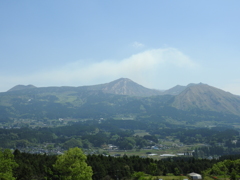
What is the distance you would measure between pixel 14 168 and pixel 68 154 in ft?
51.9

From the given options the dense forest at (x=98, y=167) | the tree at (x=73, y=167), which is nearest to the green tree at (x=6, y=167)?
the dense forest at (x=98, y=167)

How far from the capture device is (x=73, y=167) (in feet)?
214

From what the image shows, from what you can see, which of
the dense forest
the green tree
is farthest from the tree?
the green tree

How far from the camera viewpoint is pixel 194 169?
96188 mm

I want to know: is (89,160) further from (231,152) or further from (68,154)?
(231,152)

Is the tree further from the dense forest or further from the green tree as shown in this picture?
the green tree

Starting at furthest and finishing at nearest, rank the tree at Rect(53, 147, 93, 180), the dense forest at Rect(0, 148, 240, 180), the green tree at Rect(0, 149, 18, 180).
Answer: the dense forest at Rect(0, 148, 240, 180), the tree at Rect(53, 147, 93, 180), the green tree at Rect(0, 149, 18, 180)

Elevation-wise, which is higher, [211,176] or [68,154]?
[68,154]

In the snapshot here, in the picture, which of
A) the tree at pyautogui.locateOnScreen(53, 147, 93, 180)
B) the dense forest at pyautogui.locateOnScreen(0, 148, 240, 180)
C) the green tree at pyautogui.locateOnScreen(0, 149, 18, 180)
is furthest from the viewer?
the dense forest at pyautogui.locateOnScreen(0, 148, 240, 180)

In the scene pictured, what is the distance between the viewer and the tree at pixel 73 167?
63331mm

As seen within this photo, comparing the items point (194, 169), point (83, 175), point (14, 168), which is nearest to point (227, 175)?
point (194, 169)

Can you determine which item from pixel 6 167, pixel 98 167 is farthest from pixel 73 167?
pixel 98 167

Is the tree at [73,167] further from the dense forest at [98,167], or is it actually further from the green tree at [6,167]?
the green tree at [6,167]

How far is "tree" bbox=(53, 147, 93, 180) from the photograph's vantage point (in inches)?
2493
